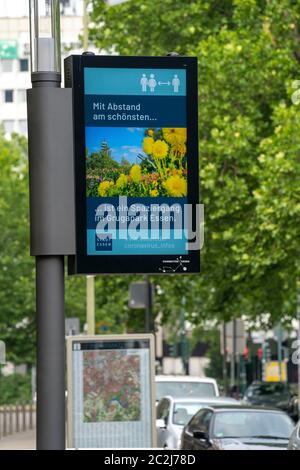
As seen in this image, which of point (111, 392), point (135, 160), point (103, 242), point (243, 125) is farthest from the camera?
point (243, 125)

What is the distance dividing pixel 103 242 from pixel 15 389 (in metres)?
43.9

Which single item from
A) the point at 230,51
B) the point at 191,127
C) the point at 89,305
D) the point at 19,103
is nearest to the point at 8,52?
the point at 19,103

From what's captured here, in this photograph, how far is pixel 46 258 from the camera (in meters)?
8.08

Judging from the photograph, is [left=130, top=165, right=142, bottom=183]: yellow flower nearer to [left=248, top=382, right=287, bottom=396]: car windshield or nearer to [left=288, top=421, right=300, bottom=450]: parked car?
[left=288, top=421, right=300, bottom=450]: parked car

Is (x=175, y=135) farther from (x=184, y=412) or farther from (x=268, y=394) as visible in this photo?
(x=268, y=394)

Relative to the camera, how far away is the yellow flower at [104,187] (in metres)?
8.27

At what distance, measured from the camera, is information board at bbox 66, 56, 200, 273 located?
816 centimetres

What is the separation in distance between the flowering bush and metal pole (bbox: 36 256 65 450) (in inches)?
24.4

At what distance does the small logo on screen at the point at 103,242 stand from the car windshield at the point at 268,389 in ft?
137

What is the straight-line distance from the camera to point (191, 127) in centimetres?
845

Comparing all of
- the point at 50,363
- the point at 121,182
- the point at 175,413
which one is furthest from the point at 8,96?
the point at 50,363

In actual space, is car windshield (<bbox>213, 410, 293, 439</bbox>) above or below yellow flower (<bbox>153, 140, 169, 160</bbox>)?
below

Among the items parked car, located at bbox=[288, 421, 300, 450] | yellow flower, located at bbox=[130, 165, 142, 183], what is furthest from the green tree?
yellow flower, located at bbox=[130, 165, 142, 183]
